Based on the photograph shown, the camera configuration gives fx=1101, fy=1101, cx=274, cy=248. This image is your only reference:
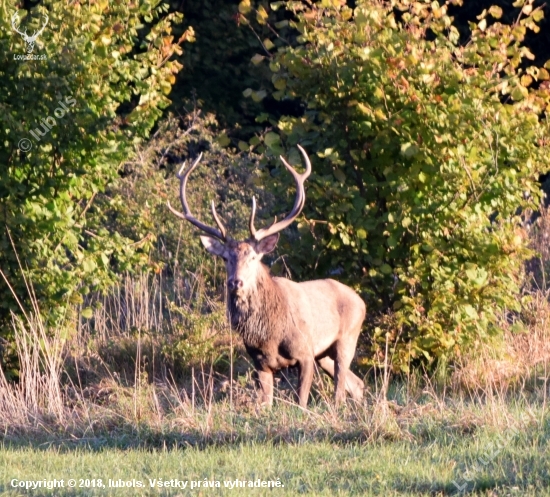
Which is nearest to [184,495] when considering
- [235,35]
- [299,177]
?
[299,177]

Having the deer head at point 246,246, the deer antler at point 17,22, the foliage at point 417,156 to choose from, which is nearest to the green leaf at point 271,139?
the foliage at point 417,156

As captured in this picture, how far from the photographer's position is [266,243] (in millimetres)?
9836

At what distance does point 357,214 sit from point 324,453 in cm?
343

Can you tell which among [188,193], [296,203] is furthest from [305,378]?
[188,193]

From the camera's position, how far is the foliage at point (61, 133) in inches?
412

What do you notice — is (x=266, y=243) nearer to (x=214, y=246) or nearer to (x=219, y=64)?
(x=214, y=246)

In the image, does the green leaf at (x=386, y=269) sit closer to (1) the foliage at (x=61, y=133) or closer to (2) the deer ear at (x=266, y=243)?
(2) the deer ear at (x=266, y=243)

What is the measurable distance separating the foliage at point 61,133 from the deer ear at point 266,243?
1.78 meters

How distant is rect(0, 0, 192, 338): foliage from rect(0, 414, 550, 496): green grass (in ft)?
9.59

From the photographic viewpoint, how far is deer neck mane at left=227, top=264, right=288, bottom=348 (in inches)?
386

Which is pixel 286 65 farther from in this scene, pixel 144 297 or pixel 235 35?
pixel 235 35

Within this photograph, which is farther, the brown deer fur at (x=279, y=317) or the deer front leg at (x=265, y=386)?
the brown deer fur at (x=279, y=317)

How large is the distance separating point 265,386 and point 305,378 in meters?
0.37

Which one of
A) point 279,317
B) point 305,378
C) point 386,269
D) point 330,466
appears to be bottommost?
point 330,466
